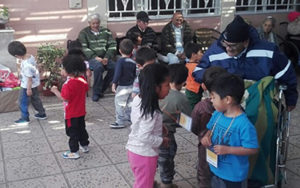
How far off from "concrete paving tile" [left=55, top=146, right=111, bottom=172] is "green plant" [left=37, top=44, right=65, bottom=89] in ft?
8.36

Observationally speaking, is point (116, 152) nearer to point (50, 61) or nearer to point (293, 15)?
point (50, 61)

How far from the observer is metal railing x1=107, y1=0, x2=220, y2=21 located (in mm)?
7340

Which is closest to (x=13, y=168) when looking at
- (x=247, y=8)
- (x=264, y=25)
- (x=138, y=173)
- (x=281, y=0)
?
(x=138, y=173)

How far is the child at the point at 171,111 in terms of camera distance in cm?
310

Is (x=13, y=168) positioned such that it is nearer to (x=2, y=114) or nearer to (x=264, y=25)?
(x=2, y=114)

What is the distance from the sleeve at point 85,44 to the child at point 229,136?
4.42m

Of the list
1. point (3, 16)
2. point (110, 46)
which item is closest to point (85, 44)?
point (110, 46)

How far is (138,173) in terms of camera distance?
2.78m

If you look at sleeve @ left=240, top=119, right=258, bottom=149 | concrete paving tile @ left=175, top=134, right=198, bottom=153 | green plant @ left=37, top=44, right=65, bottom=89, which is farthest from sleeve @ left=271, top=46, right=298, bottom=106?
green plant @ left=37, top=44, right=65, bottom=89

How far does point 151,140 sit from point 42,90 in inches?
178

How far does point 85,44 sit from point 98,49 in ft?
0.83

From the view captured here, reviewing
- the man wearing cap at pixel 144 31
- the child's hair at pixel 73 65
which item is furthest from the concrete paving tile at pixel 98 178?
the man wearing cap at pixel 144 31

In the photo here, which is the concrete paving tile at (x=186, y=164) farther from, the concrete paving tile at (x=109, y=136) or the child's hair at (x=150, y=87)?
the child's hair at (x=150, y=87)

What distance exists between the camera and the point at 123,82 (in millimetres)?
5016
